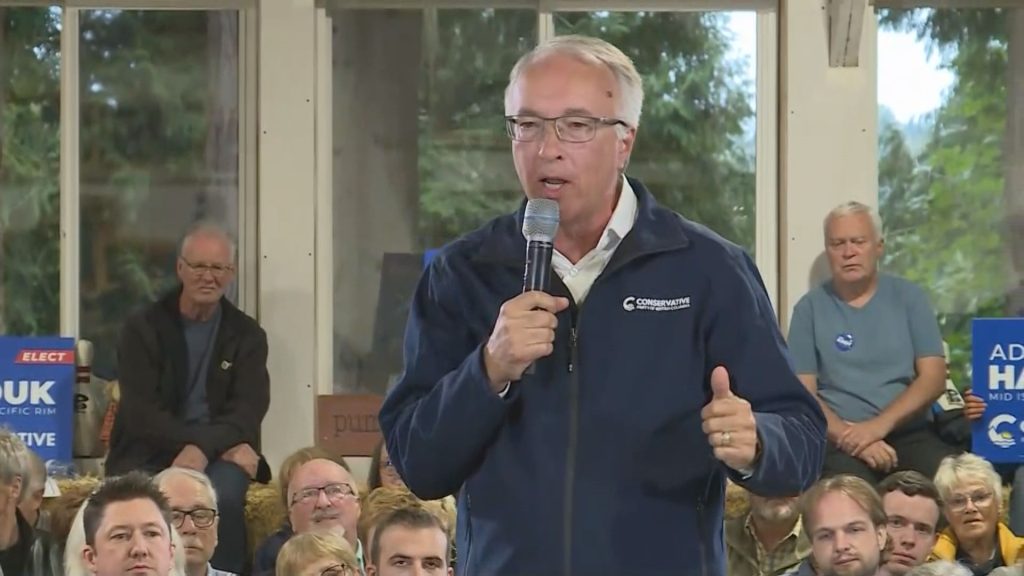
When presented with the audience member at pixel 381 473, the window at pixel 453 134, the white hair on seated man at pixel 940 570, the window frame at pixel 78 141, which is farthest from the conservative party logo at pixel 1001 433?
the window frame at pixel 78 141

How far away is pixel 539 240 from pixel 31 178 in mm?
5806

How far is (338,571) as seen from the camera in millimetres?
5004

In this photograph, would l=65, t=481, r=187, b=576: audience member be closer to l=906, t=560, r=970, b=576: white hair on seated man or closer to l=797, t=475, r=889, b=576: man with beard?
l=797, t=475, r=889, b=576: man with beard

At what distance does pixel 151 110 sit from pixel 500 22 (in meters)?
1.57

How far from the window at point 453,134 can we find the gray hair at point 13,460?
183cm

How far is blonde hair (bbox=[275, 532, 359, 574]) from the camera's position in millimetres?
4992

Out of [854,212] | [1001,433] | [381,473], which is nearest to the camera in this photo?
[1001,433]

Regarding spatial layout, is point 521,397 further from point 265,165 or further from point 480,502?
point 265,165

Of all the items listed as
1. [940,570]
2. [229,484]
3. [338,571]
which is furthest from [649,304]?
[229,484]

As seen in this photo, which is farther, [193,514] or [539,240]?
[193,514]

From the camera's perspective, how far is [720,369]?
88.5 inches

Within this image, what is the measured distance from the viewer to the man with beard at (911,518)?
18.6ft

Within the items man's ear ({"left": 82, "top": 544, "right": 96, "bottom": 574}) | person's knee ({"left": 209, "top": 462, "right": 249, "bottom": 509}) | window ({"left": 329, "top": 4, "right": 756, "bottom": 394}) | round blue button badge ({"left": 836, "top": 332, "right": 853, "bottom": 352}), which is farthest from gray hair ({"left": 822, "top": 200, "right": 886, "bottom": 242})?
man's ear ({"left": 82, "top": 544, "right": 96, "bottom": 574})

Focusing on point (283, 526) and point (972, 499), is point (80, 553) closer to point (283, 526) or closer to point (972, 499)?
point (283, 526)
